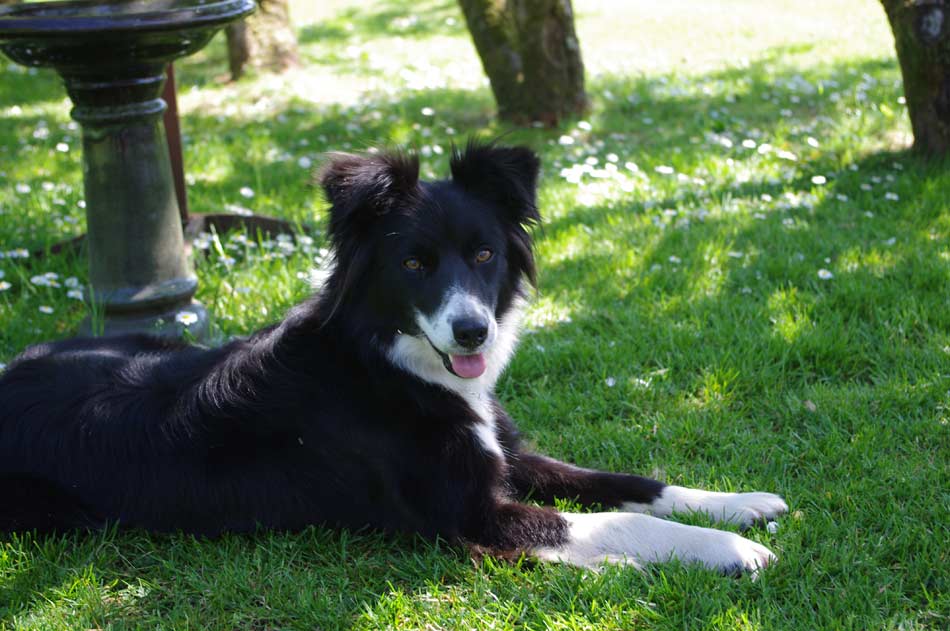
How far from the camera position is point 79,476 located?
302 cm

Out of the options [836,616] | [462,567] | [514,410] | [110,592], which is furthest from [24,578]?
[836,616]

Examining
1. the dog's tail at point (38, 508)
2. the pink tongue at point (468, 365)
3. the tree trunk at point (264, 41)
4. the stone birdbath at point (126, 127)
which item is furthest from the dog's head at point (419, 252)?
the tree trunk at point (264, 41)

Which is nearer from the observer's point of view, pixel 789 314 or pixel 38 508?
pixel 38 508

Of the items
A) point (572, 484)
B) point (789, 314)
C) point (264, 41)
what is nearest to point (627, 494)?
point (572, 484)

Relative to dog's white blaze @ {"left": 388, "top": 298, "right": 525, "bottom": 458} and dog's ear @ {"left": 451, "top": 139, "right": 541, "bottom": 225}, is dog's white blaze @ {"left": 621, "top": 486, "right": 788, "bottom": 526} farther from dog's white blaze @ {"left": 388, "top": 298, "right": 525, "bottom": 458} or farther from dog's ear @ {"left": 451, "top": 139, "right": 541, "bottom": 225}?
dog's ear @ {"left": 451, "top": 139, "right": 541, "bottom": 225}

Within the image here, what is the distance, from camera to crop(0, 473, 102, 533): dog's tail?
119 inches

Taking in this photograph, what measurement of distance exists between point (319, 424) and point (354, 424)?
0.38ft

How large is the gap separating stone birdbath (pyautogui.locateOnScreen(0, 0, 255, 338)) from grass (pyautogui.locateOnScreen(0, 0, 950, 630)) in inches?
17.0

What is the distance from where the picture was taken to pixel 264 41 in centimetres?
1000

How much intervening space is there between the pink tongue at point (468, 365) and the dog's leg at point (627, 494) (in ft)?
1.35

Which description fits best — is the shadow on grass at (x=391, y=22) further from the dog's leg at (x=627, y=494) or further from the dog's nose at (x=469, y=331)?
the dog's nose at (x=469, y=331)

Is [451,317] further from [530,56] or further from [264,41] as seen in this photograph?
[264,41]

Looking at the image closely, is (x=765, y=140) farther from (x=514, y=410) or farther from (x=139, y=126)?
(x=139, y=126)

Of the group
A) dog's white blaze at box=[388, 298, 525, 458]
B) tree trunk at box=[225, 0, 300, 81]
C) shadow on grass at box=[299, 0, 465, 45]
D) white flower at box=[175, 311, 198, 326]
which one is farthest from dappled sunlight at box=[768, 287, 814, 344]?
shadow on grass at box=[299, 0, 465, 45]
